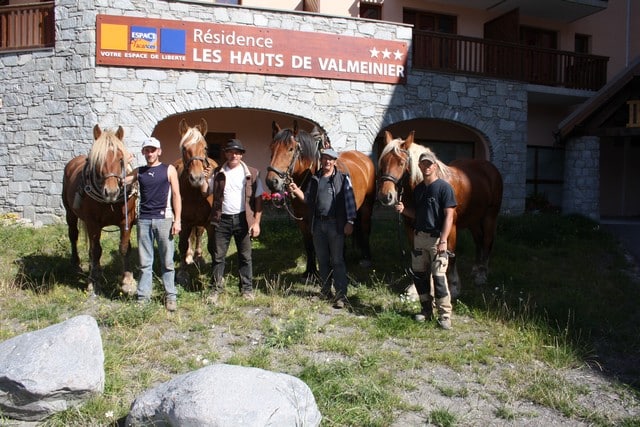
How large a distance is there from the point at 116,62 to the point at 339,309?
786 cm

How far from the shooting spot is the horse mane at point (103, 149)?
217 inches

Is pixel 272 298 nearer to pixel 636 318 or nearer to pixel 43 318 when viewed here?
pixel 43 318

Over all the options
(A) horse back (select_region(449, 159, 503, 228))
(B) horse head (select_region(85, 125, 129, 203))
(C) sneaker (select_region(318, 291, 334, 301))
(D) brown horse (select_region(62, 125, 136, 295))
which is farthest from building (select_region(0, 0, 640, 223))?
(C) sneaker (select_region(318, 291, 334, 301))

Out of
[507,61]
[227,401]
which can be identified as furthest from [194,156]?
[507,61]

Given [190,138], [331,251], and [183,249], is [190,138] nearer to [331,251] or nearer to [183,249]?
[183,249]

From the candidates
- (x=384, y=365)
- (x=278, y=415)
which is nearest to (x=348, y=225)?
(x=384, y=365)

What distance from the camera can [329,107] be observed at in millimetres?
11641

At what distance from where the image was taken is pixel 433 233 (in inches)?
195

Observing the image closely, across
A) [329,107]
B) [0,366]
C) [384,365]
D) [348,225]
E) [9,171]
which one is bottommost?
[384,365]

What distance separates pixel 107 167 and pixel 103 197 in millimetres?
365

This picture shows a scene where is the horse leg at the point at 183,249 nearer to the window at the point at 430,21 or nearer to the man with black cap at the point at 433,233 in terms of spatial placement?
the man with black cap at the point at 433,233

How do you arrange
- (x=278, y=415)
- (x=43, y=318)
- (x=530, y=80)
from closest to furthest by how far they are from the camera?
(x=278, y=415)
(x=43, y=318)
(x=530, y=80)

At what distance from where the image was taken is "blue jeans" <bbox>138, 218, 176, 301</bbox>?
5.41m

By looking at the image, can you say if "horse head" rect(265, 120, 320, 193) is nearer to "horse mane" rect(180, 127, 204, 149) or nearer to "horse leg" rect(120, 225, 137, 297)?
"horse mane" rect(180, 127, 204, 149)
